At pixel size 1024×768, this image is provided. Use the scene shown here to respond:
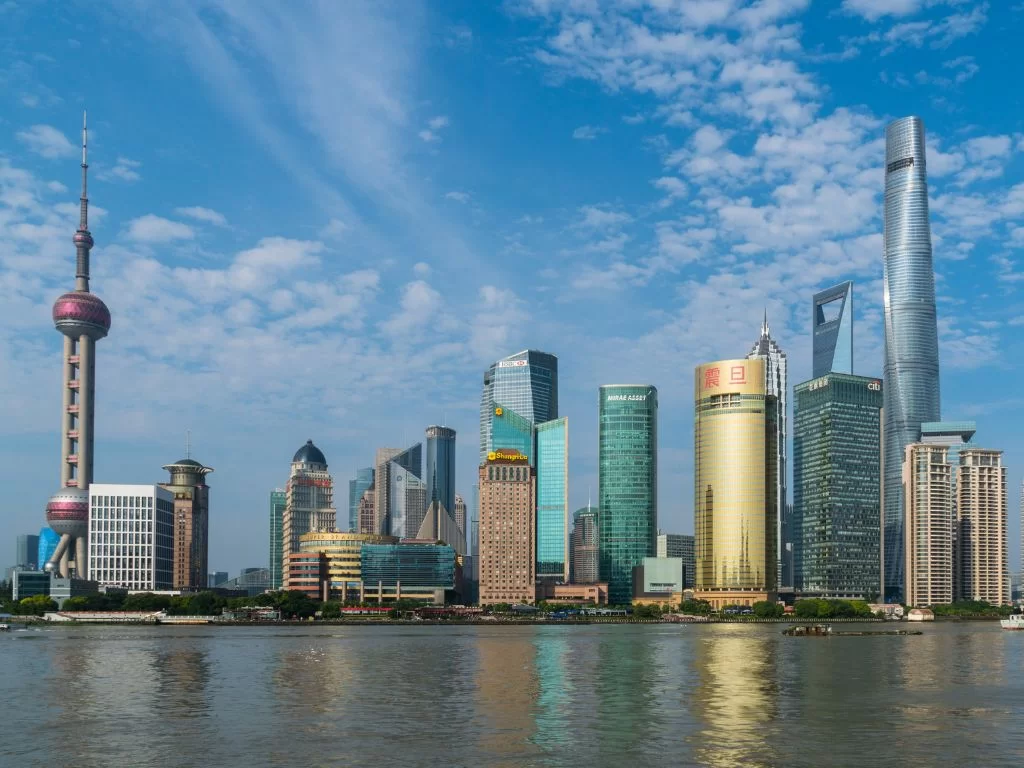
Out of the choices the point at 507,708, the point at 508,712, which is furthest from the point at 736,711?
the point at 507,708

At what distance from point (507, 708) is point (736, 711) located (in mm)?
20437

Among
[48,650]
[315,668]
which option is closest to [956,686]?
[315,668]

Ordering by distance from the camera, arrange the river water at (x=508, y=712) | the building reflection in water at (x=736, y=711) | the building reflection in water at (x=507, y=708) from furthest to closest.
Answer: the building reflection in water at (x=507, y=708) → the river water at (x=508, y=712) → the building reflection in water at (x=736, y=711)

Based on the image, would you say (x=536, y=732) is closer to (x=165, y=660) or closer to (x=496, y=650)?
(x=165, y=660)

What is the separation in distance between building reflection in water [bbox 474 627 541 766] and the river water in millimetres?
296

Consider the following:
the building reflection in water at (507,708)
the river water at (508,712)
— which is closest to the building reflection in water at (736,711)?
the river water at (508,712)

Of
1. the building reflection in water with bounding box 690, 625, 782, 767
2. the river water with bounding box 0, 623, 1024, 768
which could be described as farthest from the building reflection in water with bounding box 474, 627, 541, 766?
the building reflection in water with bounding box 690, 625, 782, 767

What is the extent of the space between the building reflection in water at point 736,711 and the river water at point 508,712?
0.94ft

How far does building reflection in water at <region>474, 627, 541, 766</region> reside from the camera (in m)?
79.8

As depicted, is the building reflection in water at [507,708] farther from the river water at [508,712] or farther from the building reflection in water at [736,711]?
the building reflection in water at [736,711]

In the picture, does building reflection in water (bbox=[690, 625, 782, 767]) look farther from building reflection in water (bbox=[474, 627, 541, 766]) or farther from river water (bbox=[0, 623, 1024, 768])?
building reflection in water (bbox=[474, 627, 541, 766])

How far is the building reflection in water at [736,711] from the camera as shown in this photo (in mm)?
78188

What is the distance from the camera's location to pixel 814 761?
7631 centimetres

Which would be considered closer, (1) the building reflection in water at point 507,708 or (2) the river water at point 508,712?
(2) the river water at point 508,712
